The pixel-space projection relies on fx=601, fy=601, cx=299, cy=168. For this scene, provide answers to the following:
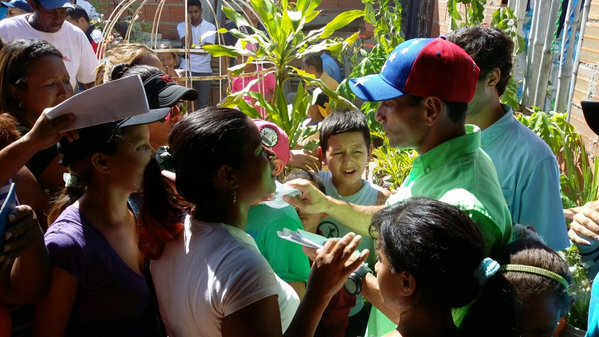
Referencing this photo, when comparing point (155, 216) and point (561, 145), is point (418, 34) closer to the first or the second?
point (561, 145)

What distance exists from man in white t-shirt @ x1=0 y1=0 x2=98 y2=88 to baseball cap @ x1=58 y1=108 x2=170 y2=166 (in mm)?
2643

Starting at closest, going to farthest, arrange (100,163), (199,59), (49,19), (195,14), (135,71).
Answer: (100,163), (135,71), (49,19), (199,59), (195,14)

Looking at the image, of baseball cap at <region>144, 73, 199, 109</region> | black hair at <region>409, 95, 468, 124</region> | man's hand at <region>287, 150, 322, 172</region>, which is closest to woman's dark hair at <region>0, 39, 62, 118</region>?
baseball cap at <region>144, 73, 199, 109</region>

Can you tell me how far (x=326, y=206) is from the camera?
2.19 m

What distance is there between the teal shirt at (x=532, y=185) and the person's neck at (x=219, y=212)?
3.66 ft

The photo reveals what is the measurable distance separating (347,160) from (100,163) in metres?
1.32

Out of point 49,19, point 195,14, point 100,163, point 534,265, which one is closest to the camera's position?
point 534,265

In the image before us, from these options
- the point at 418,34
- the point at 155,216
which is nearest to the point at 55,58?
the point at 155,216

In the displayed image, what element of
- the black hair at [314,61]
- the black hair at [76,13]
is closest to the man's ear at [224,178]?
the black hair at [314,61]

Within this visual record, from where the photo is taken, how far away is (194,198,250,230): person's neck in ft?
5.15

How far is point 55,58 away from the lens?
2.65 meters

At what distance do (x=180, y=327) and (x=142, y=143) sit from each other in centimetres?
61

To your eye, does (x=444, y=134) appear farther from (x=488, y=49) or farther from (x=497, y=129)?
(x=488, y=49)

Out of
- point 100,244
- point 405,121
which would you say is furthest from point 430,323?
point 100,244
